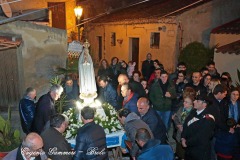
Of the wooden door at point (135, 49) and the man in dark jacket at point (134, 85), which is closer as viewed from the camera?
the man in dark jacket at point (134, 85)

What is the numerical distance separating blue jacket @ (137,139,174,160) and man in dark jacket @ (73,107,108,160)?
0.76 metres

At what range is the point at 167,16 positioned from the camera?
1477cm

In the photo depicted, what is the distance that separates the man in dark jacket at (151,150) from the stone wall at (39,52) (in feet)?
18.5

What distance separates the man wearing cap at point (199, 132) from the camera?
535 centimetres

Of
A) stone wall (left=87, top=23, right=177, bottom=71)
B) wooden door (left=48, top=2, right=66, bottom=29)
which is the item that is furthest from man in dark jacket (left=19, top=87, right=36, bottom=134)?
wooden door (left=48, top=2, right=66, bottom=29)

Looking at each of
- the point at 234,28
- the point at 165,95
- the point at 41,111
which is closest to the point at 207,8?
the point at 234,28

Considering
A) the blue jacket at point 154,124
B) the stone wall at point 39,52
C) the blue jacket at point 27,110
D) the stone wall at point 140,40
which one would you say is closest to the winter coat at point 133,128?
the blue jacket at point 154,124

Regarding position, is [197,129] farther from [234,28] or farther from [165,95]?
[234,28]

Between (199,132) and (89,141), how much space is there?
6.59 feet

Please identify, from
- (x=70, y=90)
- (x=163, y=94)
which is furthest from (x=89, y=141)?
(x=70, y=90)

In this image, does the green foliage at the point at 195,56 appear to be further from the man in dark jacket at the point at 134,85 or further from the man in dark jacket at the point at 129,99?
the man in dark jacket at the point at 129,99

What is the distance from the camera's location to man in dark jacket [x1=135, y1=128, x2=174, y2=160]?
14.3 ft

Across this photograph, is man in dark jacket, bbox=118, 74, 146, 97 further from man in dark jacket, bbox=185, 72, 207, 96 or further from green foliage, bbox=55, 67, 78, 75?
green foliage, bbox=55, 67, 78, 75

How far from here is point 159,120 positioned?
5926mm
